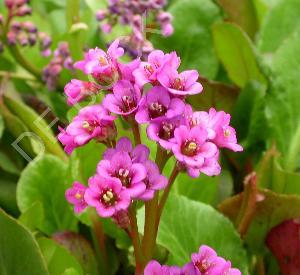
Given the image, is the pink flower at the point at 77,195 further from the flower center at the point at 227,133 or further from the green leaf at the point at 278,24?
the green leaf at the point at 278,24

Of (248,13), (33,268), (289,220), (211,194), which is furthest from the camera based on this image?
(248,13)

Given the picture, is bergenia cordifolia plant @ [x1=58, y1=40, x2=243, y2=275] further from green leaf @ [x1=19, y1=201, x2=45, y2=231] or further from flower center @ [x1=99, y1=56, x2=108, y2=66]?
green leaf @ [x1=19, y1=201, x2=45, y2=231]

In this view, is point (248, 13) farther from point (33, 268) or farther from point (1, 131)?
point (33, 268)

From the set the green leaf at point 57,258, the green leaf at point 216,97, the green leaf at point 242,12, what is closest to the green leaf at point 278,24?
the green leaf at point 242,12

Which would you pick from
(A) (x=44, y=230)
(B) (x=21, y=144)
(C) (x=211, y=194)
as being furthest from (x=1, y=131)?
(C) (x=211, y=194)

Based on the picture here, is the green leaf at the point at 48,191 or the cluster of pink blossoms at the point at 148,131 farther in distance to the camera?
the green leaf at the point at 48,191

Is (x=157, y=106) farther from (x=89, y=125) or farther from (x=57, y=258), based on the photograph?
(x=57, y=258)
